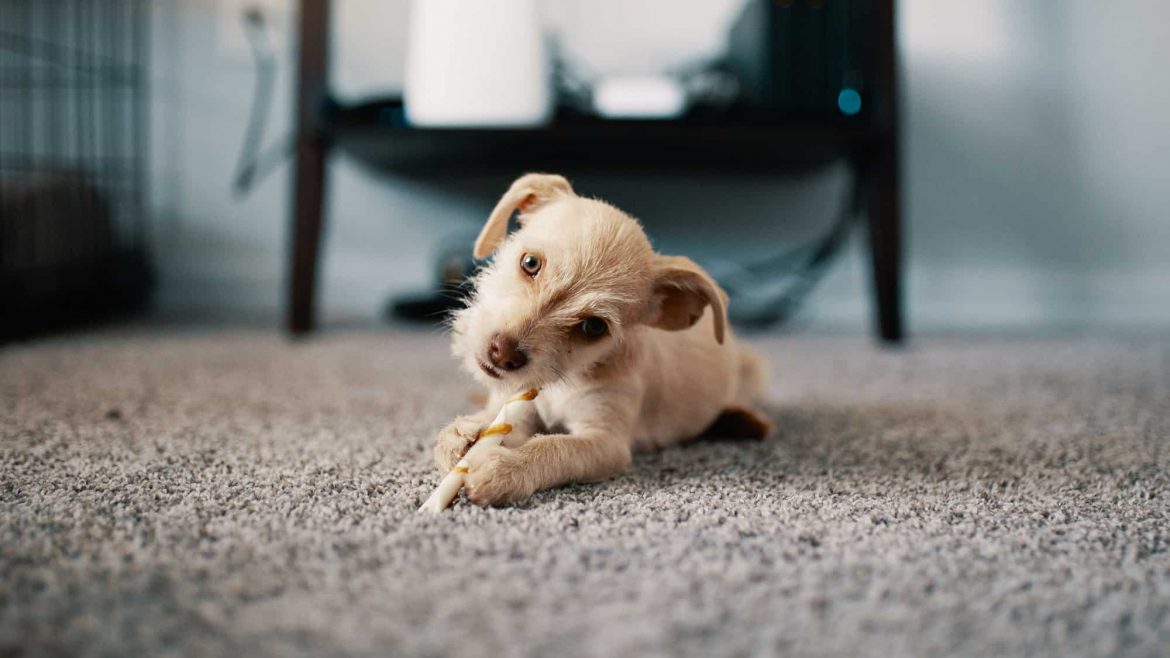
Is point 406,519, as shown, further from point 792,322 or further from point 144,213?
point 144,213

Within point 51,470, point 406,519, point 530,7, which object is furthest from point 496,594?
point 530,7

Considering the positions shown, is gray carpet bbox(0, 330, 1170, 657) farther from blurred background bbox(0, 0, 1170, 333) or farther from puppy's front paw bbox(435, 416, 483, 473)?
blurred background bbox(0, 0, 1170, 333)

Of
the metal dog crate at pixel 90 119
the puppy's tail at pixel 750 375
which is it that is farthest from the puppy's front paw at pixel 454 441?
the metal dog crate at pixel 90 119

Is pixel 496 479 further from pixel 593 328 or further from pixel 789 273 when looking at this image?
pixel 789 273

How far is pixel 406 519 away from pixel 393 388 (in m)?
0.66

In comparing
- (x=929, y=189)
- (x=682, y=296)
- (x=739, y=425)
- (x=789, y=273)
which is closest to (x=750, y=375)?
(x=739, y=425)

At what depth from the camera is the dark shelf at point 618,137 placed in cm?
167

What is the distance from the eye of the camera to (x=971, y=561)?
58cm

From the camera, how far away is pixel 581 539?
0.60 meters

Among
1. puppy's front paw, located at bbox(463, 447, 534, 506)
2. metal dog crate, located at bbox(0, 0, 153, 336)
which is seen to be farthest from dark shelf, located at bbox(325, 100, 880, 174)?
puppy's front paw, located at bbox(463, 447, 534, 506)

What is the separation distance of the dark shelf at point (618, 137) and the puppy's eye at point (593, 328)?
97 centimetres

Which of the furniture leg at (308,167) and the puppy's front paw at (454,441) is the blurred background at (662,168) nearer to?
the furniture leg at (308,167)

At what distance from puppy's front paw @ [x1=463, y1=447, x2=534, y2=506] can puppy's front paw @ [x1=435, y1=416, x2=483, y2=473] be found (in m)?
0.06

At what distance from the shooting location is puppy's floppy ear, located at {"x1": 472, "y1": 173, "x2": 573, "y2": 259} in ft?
2.88
